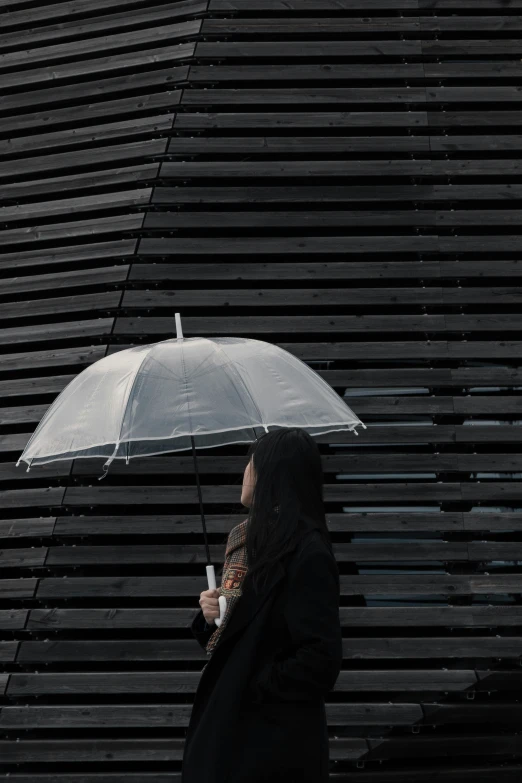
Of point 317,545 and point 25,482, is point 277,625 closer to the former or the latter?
point 317,545

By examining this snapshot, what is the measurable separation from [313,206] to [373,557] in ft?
7.51

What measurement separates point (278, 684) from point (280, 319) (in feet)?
12.0

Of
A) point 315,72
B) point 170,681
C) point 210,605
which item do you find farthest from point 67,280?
point 210,605

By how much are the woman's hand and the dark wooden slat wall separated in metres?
2.73

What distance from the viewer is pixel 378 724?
5.60 m

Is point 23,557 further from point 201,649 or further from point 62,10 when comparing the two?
point 62,10

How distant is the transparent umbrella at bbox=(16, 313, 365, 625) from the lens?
3385 mm

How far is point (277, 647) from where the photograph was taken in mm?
2809

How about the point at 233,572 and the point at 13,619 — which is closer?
the point at 233,572

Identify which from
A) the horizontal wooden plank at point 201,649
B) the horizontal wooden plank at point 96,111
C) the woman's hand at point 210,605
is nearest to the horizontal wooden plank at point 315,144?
the horizontal wooden plank at point 96,111

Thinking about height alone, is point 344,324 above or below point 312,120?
below

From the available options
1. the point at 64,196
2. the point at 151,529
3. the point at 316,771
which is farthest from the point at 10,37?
the point at 316,771

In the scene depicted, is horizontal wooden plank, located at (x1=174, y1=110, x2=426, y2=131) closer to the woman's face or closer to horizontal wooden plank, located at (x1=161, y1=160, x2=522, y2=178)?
horizontal wooden plank, located at (x1=161, y1=160, x2=522, y2=178)

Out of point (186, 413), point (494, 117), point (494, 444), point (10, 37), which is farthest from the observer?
point (10, 37)
